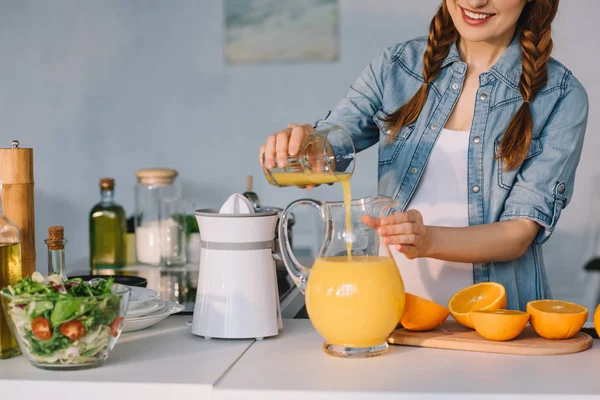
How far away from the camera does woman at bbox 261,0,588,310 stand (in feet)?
5.29

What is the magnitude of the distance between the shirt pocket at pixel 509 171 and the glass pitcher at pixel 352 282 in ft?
1.92

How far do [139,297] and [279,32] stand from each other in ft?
7.61

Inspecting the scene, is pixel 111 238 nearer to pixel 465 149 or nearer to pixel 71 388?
pixel 465 149

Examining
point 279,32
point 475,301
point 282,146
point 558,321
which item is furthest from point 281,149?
point 279,32

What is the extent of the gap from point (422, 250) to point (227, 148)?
225 centimetres

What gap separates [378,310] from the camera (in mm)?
1146

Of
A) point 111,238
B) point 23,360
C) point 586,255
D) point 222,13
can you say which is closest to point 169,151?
point 222,13

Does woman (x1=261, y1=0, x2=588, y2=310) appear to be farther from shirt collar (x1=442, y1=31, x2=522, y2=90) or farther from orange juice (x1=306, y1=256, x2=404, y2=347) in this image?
orange juice (x1=306, y1=256, x2=404, y2=347)

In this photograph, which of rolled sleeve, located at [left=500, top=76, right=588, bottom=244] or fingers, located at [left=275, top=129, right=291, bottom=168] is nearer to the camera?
fingers, located at [left=275, top=129, right=291, bottom=168]

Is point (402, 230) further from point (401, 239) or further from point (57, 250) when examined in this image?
point (57, 250)

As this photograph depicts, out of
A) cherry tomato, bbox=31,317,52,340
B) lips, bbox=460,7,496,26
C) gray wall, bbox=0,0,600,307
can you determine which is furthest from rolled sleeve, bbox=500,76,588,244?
gray wall, bbox=0,0,600,307

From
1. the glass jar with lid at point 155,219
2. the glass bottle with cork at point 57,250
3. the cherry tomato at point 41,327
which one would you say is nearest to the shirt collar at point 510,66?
the glass bottle with cork at point 57,250

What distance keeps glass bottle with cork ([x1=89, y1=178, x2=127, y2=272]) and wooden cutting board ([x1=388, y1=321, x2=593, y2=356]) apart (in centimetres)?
167

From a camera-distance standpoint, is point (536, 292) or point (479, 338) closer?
point (479, 338)
